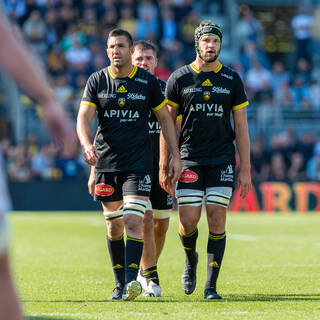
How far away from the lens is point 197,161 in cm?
778

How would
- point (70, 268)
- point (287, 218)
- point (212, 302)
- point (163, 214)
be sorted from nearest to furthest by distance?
1. point (212, 302)
2. point (163, 214)
3. point (70, 268)
4. point (287, 218)

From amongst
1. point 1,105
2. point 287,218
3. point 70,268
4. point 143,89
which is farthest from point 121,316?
point 1,105

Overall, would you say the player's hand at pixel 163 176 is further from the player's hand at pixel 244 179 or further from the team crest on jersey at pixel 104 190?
the player's hand at pixel 244 179

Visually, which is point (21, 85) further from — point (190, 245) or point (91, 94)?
point (190, 245)

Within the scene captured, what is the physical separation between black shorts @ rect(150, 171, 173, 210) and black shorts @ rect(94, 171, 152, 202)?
814 millimetres

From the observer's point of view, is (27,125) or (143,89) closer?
(143,89)

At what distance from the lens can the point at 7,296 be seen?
135 inches

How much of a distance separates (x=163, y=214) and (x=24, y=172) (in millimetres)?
14595

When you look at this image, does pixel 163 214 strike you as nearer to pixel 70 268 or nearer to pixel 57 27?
pixel 70 268

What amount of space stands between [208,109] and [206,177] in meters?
0.63

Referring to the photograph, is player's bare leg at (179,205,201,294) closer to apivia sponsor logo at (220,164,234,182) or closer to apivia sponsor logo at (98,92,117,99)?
apivia sponsor logo at (220,164,234,182)

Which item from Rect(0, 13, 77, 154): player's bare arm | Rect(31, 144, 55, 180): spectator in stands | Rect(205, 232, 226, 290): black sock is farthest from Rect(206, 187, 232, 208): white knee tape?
Rect(31, 144, 55, 180): spectator in stands

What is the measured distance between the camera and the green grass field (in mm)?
6555

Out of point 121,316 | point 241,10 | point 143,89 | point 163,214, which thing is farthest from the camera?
point 241,10
